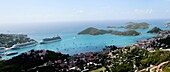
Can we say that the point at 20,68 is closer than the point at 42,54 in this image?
Yes

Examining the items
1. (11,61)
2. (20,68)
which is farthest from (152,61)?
(11,61)

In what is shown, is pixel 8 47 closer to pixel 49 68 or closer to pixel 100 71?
pixel 49 68

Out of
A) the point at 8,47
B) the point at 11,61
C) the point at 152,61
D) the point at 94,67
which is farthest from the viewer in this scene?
the point at 8,47

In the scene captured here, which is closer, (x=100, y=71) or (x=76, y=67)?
(x=100, y=71)

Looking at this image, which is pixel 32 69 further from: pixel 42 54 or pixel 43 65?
pixel 42 54

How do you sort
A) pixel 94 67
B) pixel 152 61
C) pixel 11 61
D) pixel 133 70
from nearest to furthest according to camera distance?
pixel 133 70
pixel 152 61
pixel 94 67
pixel 11 61

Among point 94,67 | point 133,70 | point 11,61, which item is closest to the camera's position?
point 133,70

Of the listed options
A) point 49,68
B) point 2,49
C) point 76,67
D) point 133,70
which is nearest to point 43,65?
point 49,68

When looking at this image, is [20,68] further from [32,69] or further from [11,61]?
[11,61]

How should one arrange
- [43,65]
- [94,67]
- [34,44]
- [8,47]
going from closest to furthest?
1. [94,67]
2. [43,65]
3. [8,47]
4. [34,44]
